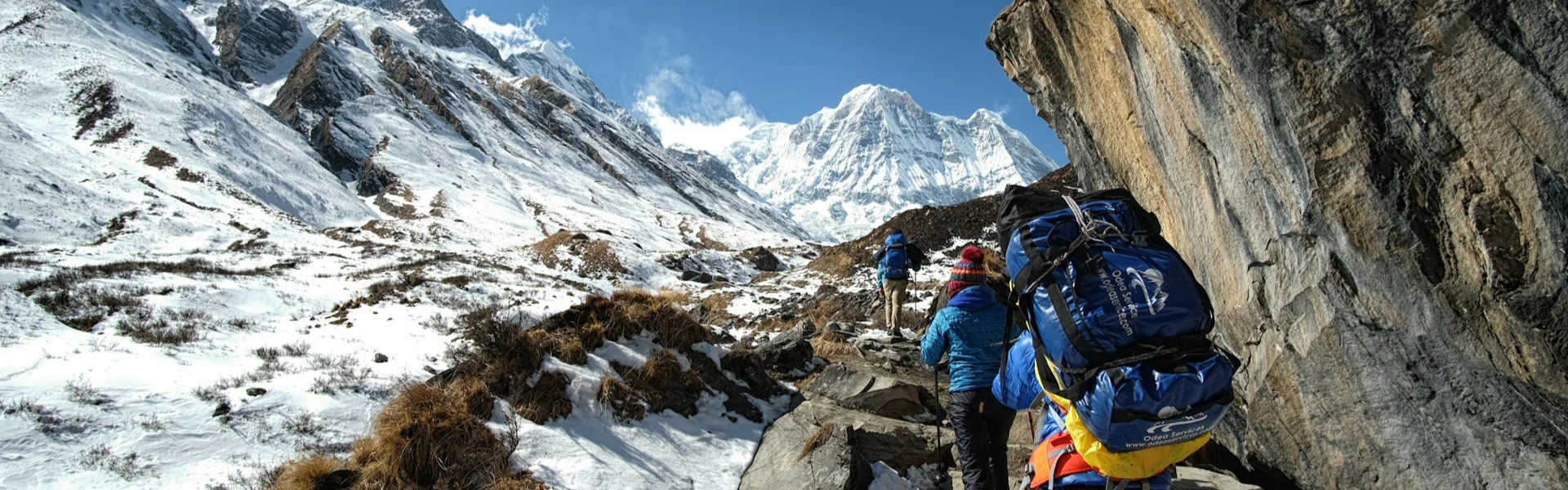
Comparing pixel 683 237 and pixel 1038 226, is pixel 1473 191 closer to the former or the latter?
pixel 1038 226

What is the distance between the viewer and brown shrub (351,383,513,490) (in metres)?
4.91

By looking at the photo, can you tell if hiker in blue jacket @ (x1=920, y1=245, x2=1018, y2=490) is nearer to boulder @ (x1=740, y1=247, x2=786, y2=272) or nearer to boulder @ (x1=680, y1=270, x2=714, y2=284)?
boulder @ (x1=680, y1=270, x2=714, y2=284)

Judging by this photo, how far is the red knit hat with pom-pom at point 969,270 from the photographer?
548 centimetres

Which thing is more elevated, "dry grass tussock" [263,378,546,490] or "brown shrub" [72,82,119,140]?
"dry grass tussock" [263,378,546,490]

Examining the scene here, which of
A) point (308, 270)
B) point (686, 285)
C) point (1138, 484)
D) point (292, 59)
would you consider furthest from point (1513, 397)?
point (292, 59)

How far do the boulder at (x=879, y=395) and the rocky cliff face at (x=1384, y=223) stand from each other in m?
3.01

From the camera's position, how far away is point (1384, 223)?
420cm

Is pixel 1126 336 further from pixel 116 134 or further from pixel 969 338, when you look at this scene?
pixel 116 134

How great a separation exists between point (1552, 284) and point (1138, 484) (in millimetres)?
2774

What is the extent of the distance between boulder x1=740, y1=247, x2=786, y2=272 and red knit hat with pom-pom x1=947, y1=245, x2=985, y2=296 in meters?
35.3

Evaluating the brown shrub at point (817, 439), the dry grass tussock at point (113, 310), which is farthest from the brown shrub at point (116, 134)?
the brown shrub at point (817, 439)

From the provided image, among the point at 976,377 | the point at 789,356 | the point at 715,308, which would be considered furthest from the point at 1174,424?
the point at 715,308

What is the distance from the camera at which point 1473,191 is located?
378 cm

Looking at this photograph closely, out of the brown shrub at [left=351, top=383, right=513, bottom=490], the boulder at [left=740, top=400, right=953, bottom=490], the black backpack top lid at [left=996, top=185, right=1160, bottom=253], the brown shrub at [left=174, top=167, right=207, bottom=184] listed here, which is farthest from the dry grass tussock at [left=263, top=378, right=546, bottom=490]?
the brown shrub at [left=174, top=167, right=207, bottom=184]
